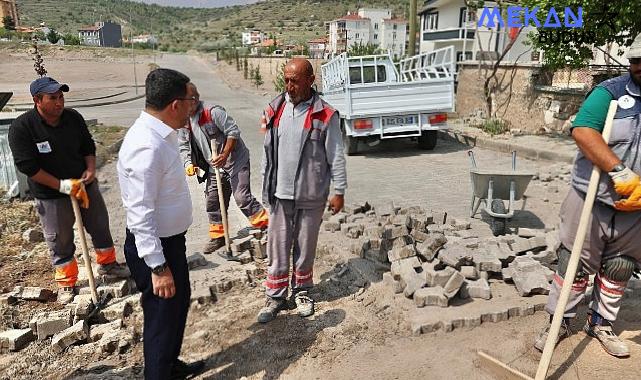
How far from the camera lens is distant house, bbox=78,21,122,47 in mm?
50906

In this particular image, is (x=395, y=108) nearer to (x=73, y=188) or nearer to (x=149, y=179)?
(x=73, y=188)

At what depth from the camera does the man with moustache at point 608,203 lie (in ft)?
7.90

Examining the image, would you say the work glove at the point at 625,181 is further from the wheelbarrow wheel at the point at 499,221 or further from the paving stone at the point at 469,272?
the wheelbarrow wheel at the point at 499,221

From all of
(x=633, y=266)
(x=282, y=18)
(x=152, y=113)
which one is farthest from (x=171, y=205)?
(x=282, y=18)

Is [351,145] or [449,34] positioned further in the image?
[449,34]

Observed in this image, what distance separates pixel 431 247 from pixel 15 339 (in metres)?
3.33

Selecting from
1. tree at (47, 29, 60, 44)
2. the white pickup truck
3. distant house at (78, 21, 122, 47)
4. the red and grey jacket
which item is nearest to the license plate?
the white pickup truck

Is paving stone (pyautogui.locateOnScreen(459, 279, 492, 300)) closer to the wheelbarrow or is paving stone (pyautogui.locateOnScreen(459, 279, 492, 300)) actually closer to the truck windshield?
the wheelbarrow

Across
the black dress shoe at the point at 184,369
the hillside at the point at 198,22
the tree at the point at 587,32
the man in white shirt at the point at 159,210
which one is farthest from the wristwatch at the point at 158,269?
the hillside at the point at 198,22

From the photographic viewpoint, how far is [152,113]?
2320 millimetres

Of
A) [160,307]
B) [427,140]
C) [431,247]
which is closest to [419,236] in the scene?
[431,247]

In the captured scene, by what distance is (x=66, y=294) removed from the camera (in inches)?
155

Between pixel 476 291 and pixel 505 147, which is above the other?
pixel 505 147

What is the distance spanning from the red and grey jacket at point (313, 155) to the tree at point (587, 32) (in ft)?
23.8
